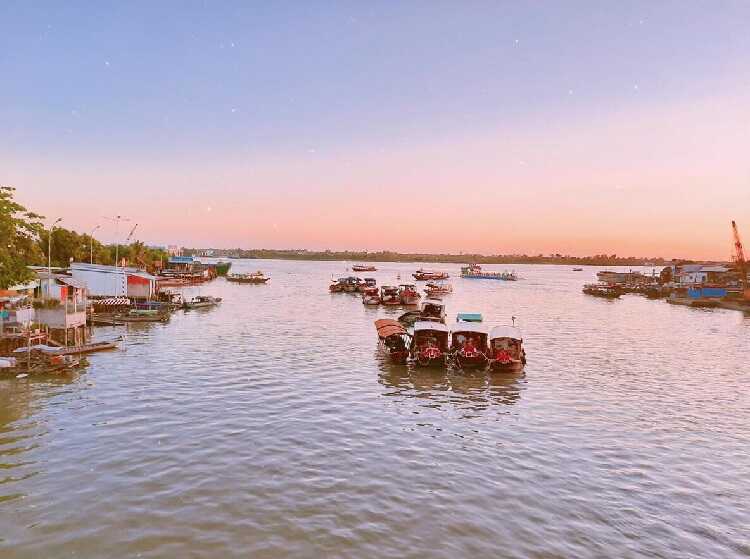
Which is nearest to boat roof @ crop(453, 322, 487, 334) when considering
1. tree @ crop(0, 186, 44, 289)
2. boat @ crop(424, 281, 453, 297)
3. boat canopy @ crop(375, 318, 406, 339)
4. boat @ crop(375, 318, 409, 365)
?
boat @ crop(375, 318, 409, 365)

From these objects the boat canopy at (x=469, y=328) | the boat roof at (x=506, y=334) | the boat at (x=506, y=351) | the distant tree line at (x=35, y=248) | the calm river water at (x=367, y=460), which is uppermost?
the distant tree line at (x=35, y=248)

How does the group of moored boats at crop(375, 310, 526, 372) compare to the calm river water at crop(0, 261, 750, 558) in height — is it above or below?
above

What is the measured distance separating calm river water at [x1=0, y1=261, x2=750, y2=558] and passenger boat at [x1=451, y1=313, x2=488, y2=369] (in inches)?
51.4

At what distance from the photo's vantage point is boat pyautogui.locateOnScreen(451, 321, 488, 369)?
3859 centimetres

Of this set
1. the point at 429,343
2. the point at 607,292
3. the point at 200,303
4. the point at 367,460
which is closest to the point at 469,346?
the point at 429,343

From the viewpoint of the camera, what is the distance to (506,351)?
39031 mm

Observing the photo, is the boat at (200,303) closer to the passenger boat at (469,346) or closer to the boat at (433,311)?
the boat at (433,311)

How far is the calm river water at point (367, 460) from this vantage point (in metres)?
15.6

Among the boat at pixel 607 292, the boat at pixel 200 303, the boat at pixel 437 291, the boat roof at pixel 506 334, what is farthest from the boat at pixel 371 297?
the boat at pixel 607 292

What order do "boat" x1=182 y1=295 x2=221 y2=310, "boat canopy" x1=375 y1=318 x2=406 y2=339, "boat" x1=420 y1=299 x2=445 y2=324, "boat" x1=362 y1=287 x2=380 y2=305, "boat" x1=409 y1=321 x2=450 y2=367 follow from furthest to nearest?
1. "boat" x1=362 y1=287 x2=380 y2=305
2. "boat" x1=182 y1=295 x2=221 y2=310
3. "boat" x1=420 y1=299 x2=445 y2=324
4. "boat canopy" x1=375 y1=318 x2=406 y2=339
5. "boat" x1=409 y1=321 x2=450 y2=367

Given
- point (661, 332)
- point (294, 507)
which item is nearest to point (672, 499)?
point (294, 507)

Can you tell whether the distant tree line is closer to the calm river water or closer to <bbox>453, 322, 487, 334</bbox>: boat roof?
the calm river water

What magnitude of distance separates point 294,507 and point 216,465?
16.0 feet

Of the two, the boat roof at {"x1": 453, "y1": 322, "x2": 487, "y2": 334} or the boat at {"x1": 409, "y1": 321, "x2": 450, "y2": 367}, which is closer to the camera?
the boat at {"x1": 409, "y1": 321, "x2": 450, "y2": 367}
